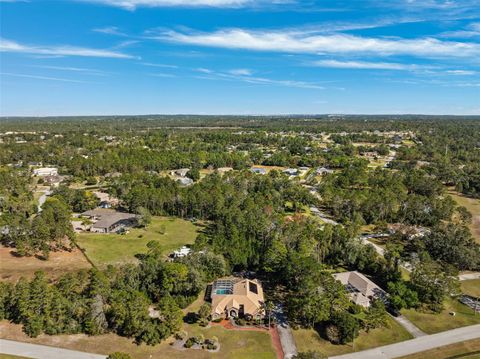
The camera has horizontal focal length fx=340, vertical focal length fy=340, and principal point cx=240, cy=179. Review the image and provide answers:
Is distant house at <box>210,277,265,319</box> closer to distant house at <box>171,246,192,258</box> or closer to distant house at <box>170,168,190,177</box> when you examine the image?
distant house at <box>171,246,192,258</box>

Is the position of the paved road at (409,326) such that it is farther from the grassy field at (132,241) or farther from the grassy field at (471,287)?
the grassy field at (132,241)

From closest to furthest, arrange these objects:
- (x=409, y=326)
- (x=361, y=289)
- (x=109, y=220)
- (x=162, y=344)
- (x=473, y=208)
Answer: (x=162, y=344), (x=409, y=326), (x=361, y=289), (x=109, y=220), (x=473, y=208)

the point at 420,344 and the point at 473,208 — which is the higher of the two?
the point at 473,208

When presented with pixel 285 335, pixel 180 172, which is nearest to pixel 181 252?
pixel 285 335

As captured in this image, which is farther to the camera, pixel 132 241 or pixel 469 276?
pixel 132 241

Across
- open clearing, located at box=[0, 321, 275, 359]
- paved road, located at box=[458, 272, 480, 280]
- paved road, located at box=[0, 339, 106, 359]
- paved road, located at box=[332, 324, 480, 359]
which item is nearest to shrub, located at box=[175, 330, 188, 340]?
open clearing, located at box=[0, 321, 275, 359]

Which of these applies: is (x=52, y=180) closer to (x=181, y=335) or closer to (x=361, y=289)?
(x=181, y=335)

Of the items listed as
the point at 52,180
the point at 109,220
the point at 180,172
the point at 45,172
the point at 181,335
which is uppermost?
the point at 45,172
